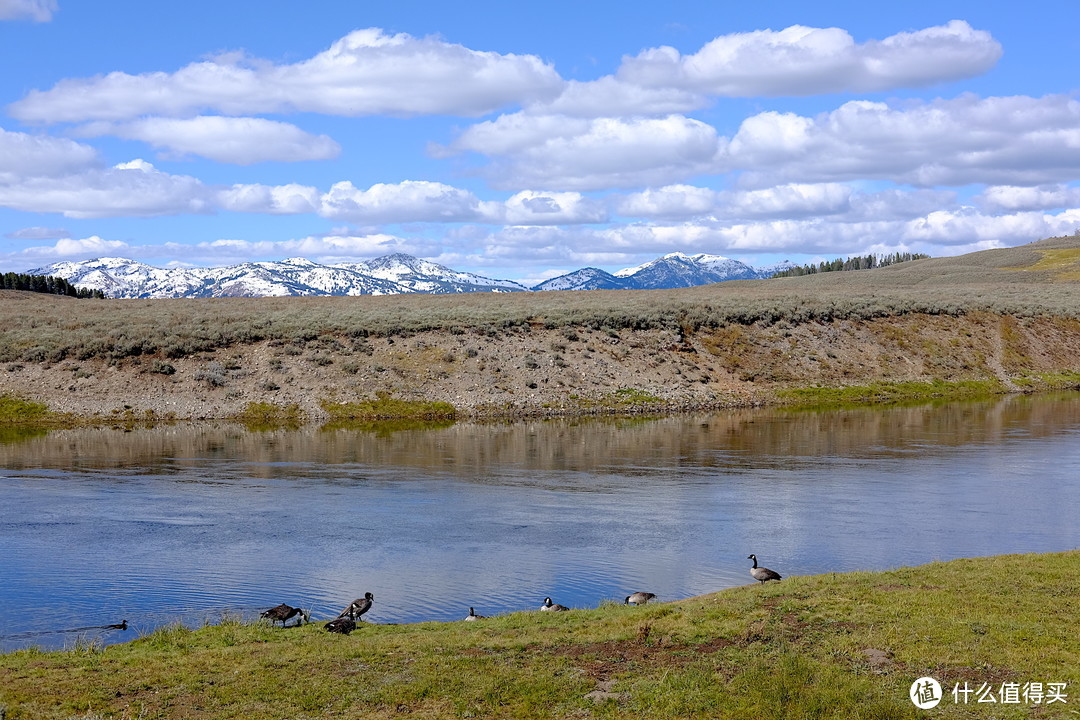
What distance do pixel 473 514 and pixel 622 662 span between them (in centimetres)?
1548

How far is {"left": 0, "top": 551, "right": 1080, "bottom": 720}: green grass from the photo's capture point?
506 inches

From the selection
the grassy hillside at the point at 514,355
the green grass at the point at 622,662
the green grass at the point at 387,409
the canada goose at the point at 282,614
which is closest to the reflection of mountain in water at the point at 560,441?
the green grass at the point at 387,409

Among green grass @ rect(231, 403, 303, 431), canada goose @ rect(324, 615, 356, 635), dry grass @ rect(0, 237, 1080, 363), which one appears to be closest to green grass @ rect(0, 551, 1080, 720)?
canada goose @ rect(324, 615, 356, 635)

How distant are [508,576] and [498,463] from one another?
17854 millimetres

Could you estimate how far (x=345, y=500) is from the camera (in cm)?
3247

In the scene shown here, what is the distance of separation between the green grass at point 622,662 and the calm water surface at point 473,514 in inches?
118

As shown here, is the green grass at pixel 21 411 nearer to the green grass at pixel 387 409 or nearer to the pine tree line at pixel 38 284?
the green grass at pixel 387 409

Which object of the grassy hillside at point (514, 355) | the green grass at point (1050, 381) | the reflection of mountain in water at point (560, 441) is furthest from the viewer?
the green grass at point (1050, 381)

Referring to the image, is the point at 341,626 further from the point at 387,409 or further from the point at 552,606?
the point at 387,409

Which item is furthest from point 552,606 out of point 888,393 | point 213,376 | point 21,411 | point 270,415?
point 888,393

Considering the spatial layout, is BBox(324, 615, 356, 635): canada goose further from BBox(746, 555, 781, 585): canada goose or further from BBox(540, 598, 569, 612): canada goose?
BBox(746, 555, 781, 585): canada goose

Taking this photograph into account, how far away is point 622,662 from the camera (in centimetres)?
1484

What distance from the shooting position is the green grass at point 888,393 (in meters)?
65.5

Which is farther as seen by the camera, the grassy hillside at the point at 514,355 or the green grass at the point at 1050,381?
the green grass at the point at 1050,381
